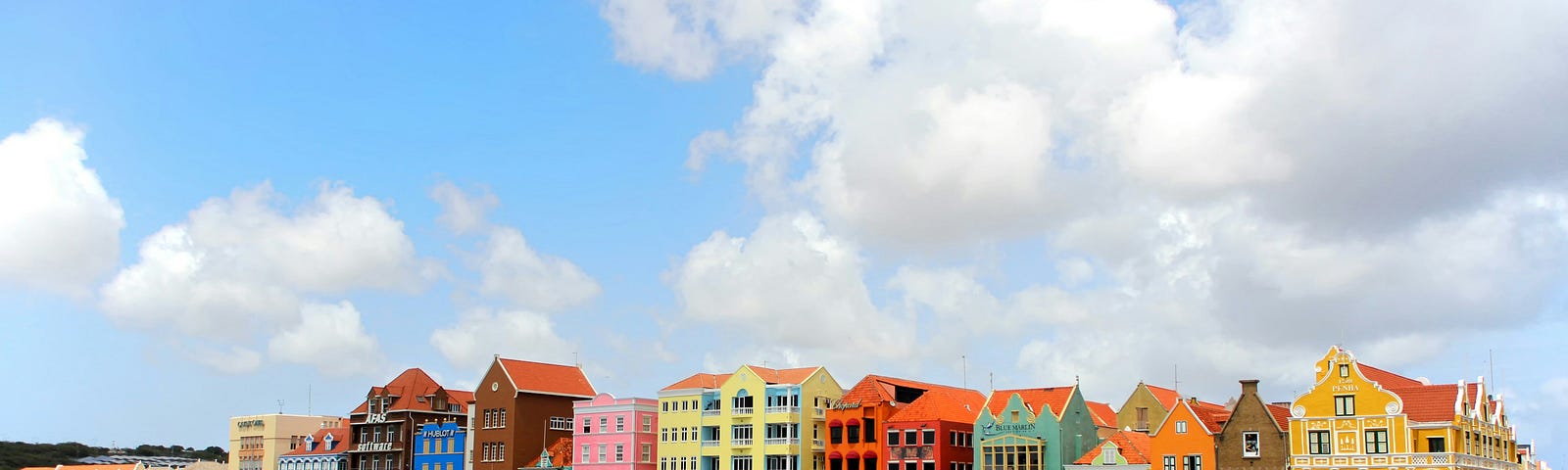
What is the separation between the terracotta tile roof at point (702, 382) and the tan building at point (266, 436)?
65106mm

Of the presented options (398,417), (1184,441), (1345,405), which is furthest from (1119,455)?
(398,417)

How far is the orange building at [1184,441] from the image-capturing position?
322 ft

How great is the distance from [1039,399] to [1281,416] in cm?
1980

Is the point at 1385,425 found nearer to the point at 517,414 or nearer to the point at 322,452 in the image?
the point at 517,414

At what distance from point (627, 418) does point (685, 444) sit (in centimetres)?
692

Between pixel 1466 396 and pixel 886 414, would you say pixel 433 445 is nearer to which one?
pixel 886 414

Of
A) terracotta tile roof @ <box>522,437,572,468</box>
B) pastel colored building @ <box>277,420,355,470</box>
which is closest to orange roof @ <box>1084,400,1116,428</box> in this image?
terracotta tile roof @ <box>522,437,572,468</box>

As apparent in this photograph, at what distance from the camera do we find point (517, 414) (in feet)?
458

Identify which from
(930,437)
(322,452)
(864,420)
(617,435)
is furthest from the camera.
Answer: (322,452)

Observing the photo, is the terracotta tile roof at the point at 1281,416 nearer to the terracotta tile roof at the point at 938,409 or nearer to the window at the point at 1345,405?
the window at the point at 1345,405

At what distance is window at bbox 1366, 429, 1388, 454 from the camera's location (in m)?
91.2

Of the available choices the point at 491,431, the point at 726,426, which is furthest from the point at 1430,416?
the point at 491,431

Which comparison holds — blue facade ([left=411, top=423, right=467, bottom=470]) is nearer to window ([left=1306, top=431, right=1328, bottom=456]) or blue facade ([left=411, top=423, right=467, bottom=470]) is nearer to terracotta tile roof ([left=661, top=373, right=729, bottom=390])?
terracotta tile roof ([left=661, top=373, right=729, bottom=390])

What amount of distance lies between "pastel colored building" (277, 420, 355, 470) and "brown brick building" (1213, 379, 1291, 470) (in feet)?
321
